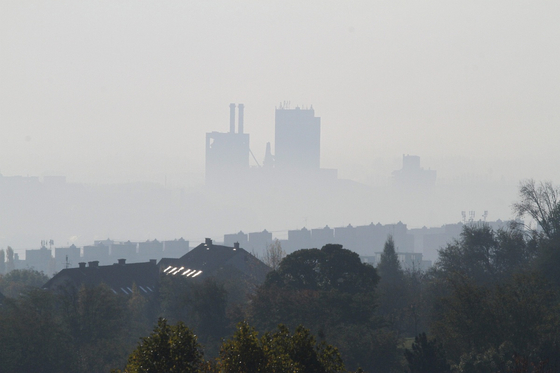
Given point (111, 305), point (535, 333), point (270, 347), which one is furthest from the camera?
point (111, 305)

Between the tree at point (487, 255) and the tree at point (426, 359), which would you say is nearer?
the tree at point (426, 359)

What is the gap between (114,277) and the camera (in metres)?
68.8

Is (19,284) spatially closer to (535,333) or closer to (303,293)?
(303,293)

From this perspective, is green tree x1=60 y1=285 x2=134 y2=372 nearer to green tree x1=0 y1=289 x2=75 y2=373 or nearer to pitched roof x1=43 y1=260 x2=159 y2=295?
green tree x1=0 y1=289 x2=75 y2=373

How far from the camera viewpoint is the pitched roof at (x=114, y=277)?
209ft

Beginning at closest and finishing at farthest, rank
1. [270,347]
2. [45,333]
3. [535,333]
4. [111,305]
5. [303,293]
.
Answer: [270,347]
[535,333]
[45,333]
[303,293]
[111,305]

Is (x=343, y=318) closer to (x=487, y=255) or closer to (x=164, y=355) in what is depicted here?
(x=487, y=255)

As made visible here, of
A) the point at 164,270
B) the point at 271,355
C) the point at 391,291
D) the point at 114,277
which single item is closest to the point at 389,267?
the point at 391,291

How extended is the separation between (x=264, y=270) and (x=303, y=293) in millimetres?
28341

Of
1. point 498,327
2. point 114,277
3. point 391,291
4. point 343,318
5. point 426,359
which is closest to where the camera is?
point 426,359

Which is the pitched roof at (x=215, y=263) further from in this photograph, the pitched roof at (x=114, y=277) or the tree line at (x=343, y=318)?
the tree line at (x=343, y=318)

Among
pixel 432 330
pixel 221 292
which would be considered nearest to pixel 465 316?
pixel 432 330

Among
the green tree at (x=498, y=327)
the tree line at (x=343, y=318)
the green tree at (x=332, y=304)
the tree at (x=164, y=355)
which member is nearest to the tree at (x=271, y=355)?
the tree line at (x=343, y=318)

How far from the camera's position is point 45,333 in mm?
36062
